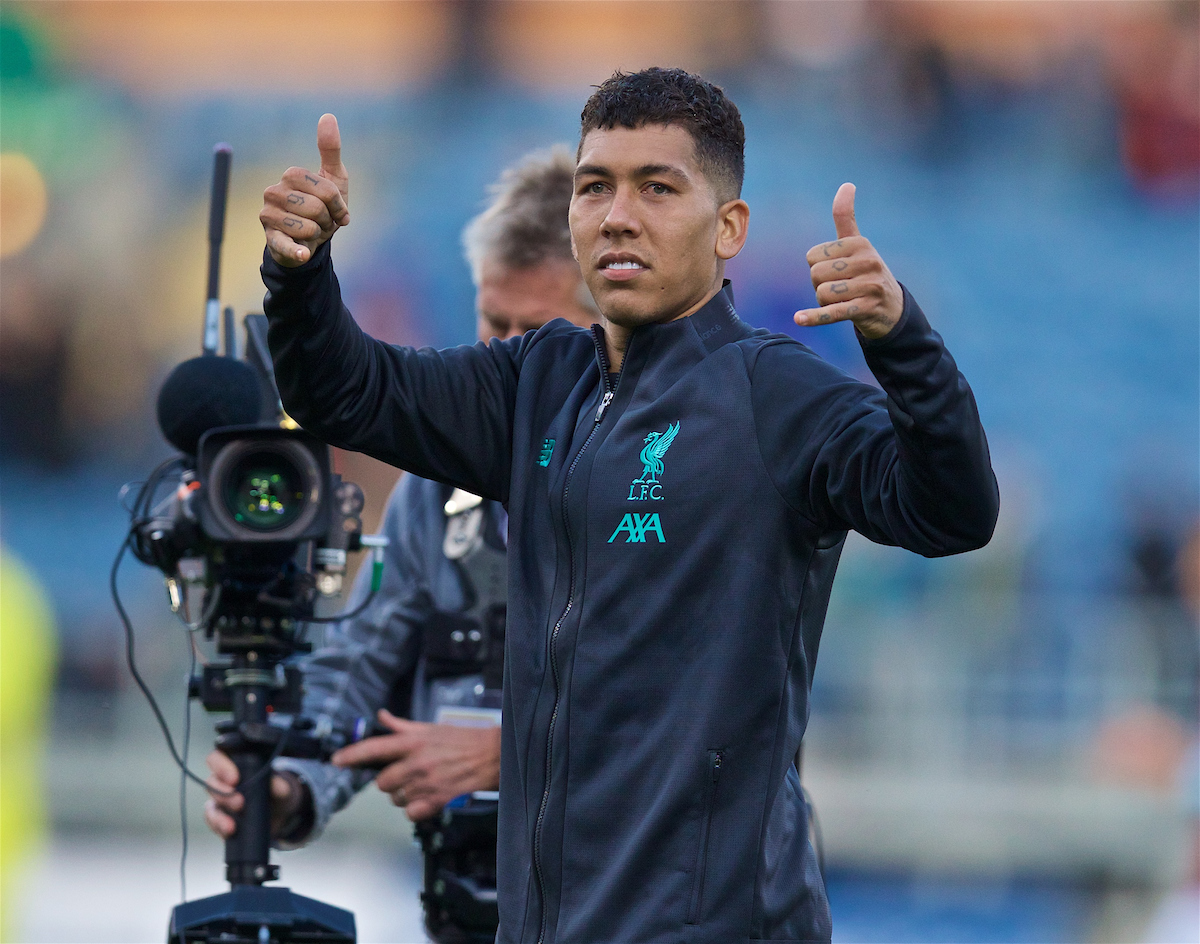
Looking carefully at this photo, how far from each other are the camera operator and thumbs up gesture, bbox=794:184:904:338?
1.23 m

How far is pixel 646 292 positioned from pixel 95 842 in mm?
6015

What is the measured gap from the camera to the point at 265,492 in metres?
2.43

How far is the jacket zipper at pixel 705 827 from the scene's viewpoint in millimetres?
1602

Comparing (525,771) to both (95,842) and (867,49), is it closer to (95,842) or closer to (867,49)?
(95,842)

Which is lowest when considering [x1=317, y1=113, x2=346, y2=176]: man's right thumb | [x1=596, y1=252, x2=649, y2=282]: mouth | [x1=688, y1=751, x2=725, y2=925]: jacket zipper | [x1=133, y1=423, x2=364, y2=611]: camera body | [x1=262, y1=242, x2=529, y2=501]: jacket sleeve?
[x1=688, y1=751, x2=725, y2=925]: jacket zipper

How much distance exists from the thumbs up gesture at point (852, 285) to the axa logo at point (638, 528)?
0.95ft

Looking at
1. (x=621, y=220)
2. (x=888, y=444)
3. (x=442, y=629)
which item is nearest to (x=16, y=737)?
(x=442, y=629)

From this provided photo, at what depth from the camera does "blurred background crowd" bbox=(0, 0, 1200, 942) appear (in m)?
7.13

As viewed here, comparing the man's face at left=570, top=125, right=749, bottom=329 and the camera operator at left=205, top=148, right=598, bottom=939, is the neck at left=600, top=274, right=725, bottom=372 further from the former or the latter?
the camera operator at left=205, top=148, right=598, bottom=939

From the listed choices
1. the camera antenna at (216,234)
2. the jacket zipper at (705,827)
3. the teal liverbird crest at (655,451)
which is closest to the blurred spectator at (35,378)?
the camera antenna at (216,234)

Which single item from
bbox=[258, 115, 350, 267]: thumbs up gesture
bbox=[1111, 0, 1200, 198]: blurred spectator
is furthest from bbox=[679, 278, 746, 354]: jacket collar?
bbox=[1111, 0, 1200, 198]: blurred spectator

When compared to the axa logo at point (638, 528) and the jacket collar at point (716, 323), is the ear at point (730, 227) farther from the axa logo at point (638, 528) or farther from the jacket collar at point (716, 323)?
the axa logo at point (638, 528)

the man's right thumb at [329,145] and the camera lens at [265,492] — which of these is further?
the camera lens at [265,492]

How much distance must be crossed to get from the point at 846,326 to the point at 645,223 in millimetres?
6026
